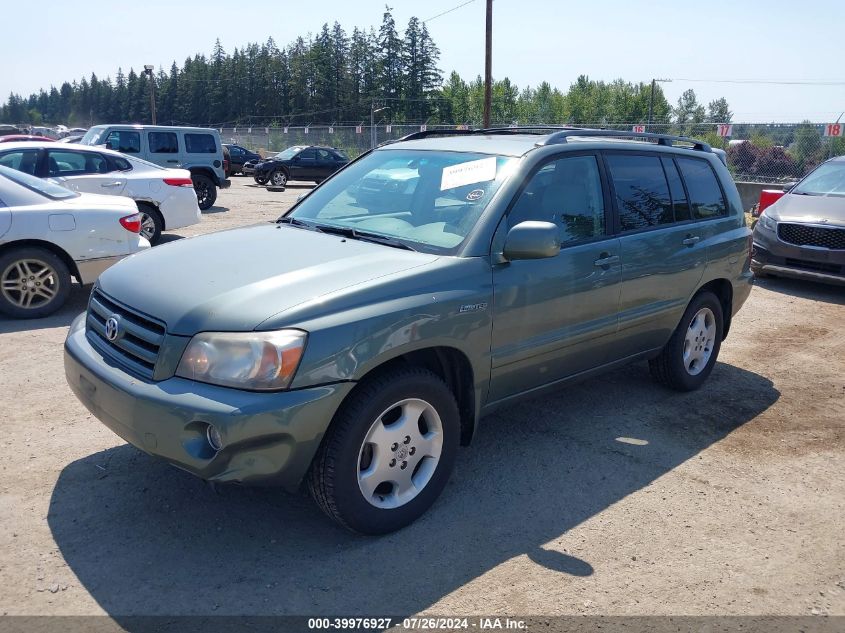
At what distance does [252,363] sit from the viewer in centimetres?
296

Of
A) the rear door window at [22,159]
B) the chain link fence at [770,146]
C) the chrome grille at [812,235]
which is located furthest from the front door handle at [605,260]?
the chain link fence at [770,146]

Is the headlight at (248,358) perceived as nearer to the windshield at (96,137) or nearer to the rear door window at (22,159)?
the rear door window at (22,159)

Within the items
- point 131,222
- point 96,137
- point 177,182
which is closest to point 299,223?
point 131,222

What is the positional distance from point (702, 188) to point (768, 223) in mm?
4923

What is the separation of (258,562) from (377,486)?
2.03ft

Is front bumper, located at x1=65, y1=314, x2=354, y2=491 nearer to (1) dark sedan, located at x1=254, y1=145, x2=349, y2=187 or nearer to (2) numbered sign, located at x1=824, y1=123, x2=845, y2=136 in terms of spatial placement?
(2) numbered sign, located at x1=824, y1=123, x2=845, y2=136

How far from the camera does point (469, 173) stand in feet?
13.4

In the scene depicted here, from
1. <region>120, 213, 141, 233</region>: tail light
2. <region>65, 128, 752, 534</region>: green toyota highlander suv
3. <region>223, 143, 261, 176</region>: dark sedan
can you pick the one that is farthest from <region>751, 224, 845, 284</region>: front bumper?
<region>223, 143, 261, 176</region>: dark sedan

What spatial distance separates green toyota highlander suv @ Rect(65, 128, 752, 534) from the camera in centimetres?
298

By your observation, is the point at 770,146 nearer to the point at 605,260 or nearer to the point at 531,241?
the point at 605,260

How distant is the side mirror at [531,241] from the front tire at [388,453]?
0.75 m

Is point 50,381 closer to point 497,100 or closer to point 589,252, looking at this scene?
point 589,252

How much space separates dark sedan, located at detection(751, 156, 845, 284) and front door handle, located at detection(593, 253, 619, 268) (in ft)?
18.9

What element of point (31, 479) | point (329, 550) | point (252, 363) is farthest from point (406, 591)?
point (31, 479)
